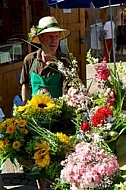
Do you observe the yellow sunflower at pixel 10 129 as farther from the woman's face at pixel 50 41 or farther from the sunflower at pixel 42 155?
the woman's face at pixel 50 41

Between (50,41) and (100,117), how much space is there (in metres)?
1.32

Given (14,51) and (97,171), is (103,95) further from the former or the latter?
(14,51)

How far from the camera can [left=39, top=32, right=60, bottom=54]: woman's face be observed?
337 cm

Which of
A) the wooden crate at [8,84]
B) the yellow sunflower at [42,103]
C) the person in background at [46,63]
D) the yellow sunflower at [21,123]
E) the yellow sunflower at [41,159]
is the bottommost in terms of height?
the wooden crate at [8,84]

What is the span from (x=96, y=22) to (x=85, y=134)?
11.4 meters

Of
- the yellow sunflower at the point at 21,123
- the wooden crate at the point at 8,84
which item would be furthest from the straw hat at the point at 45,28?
the wooden crate at the point at 8,84

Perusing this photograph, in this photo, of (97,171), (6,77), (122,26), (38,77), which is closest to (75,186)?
(97,171)

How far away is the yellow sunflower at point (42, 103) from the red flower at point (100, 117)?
47 cm

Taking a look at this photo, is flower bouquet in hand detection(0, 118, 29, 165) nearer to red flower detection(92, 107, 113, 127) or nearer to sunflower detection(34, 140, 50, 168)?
sunflower detection(34, 140, 50, 168)

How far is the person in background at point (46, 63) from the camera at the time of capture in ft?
10.9

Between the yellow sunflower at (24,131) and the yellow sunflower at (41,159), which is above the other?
the yellow sunflower at (24,131)

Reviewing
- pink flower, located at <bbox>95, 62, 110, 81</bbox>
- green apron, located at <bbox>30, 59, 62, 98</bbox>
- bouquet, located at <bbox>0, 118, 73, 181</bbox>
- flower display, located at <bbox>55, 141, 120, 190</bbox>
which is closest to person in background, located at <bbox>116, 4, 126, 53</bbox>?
green apron, located at <bbox>30, 59, 62, 98</bbox>

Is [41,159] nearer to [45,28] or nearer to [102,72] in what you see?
[102,72]

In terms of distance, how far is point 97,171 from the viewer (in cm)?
167
